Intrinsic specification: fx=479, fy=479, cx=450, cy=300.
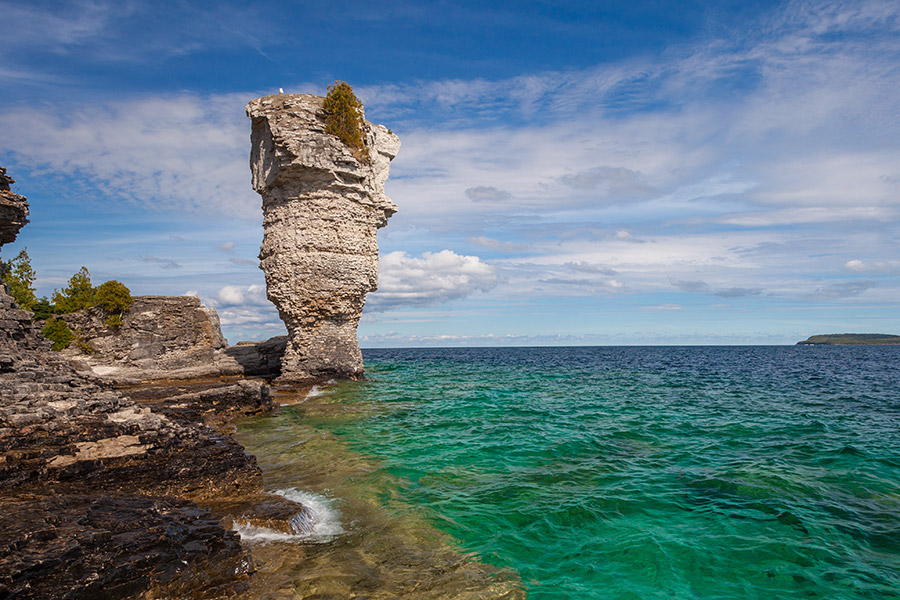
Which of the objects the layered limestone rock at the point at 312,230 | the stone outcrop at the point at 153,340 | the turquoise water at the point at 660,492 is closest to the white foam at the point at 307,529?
the turquoise water at the point at 660,492

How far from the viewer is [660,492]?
8.44 m

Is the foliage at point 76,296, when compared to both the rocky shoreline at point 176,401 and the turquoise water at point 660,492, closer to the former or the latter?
the rocky shoreline at point 176,401

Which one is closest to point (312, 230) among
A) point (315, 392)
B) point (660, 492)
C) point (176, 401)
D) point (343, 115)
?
point (343, 115)

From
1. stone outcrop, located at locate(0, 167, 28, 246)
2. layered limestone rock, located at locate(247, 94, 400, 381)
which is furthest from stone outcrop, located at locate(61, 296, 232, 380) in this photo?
stone outcrop, located at locate(0, 167, 28, 246)

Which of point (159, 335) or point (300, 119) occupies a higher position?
point (300, 119)

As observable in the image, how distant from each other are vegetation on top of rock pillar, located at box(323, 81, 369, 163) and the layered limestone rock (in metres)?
0.34

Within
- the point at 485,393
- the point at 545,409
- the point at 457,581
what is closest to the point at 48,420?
the point at 457,581

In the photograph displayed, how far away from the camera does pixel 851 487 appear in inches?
337

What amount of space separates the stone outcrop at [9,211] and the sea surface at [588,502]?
28.8 feet

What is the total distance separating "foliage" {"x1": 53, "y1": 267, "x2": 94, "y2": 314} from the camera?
22734mm

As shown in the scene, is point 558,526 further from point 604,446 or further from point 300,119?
point 300,119

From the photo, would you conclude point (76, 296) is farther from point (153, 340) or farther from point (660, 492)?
point (660, 492)

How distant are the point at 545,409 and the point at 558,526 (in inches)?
408

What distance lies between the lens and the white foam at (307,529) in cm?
636
